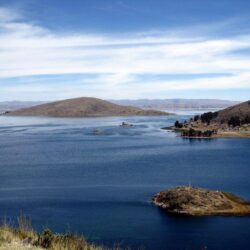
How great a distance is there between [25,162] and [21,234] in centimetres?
6954

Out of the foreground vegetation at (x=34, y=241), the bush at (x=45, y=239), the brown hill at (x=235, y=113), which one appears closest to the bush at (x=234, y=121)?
the brown hill at (x=235, y=113)

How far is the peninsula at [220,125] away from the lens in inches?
5408

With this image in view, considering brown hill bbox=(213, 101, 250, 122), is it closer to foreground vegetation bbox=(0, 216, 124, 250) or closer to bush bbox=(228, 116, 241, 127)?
bush bbox=(228, 116, 241, 127)

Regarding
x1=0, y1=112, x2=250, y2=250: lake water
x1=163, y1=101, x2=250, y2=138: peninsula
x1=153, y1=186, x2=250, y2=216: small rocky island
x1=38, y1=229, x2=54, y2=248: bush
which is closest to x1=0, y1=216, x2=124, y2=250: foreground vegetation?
x1=38, y1=229, x2=54, y2=248: bush

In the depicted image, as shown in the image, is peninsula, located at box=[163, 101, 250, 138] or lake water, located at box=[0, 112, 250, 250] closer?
lake water, located at box=[0, 112, 250, 250]

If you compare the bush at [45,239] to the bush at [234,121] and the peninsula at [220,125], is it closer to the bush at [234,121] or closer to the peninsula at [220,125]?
the peninsula at [220,125]

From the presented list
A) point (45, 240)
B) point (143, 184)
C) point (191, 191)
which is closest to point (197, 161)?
point (143, 184)

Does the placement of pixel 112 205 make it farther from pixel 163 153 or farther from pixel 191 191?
pixel 163 153

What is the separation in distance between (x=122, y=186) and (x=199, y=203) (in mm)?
12308

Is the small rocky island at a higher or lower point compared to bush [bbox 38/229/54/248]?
lower

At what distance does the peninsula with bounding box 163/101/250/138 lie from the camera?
13738cm

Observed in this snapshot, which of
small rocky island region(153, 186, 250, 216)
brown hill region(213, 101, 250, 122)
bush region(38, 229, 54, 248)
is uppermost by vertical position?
brown hill region(213, 101, 250, 122)

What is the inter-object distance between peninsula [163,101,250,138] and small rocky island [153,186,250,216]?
283 feet

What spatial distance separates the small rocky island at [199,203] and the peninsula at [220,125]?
8634cm
